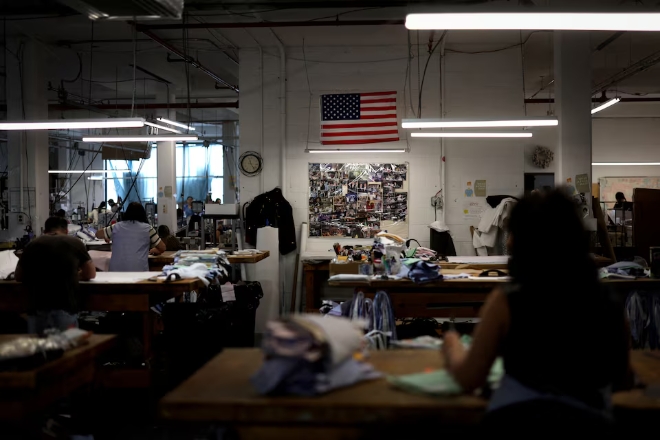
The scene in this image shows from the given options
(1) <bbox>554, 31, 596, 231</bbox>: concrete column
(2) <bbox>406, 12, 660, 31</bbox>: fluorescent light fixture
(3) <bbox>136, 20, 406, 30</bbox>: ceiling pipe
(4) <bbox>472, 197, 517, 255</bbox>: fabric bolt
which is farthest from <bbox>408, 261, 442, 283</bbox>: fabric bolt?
(3) <bbox>136, 20, 406, 30</bbox>: ceiling pipe

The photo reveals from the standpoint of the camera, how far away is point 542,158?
1394 centimetres

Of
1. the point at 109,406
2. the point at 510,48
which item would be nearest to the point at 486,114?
the point at 510,48

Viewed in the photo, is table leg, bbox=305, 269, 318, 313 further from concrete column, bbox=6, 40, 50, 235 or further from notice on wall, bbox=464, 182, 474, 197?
concrete column, bbox=6, 40, 50, 235

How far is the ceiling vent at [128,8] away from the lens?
10.8 ft

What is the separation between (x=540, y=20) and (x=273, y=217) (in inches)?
240

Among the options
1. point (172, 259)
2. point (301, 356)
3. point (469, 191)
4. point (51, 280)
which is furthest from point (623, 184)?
point (301, 356)

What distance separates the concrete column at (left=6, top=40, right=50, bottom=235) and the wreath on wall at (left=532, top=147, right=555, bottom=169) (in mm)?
10454

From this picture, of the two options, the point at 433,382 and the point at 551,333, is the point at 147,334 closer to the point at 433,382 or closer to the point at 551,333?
the point at 433,382

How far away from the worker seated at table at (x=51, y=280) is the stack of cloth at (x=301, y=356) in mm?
3094

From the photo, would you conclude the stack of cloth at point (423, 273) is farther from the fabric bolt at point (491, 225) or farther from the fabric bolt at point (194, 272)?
the fabric bolt at point (491, 225)

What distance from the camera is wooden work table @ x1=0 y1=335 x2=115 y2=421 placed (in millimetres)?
2494

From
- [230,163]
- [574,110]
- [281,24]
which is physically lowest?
[574,110]

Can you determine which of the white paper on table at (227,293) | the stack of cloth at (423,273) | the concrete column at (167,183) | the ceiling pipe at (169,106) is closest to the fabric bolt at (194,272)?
the white paper on table at (227,293)

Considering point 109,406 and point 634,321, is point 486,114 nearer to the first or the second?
point 634,321
